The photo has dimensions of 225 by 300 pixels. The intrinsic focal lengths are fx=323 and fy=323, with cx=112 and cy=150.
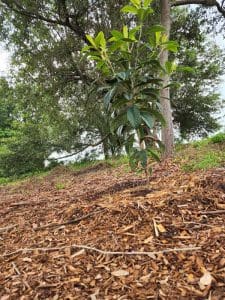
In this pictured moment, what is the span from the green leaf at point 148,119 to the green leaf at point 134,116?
56 millimetres

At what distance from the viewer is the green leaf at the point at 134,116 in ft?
7.25

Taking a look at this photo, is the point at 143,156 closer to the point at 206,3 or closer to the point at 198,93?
the point at 206,3

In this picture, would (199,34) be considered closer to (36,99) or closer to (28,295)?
(36,99)

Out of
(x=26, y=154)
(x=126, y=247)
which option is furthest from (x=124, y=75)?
(x=26, y=154)

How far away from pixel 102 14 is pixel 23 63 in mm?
2605

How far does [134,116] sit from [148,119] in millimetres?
106

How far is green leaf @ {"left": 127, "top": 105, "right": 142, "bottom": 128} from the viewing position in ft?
7.25

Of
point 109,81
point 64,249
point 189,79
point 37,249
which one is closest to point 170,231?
point 64,249

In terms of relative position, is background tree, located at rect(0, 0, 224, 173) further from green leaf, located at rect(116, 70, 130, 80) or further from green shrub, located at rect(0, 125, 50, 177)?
green leaf, located at rect(116, 70, 130, 80)

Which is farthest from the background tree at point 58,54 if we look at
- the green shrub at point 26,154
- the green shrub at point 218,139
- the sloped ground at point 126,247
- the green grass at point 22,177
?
A: the sloped ground at point 126,247

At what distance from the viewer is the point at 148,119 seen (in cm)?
227

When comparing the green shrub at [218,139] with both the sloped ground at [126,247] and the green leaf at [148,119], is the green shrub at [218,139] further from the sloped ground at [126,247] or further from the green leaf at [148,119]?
the green leaf at [148,119]

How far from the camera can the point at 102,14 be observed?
283 inches

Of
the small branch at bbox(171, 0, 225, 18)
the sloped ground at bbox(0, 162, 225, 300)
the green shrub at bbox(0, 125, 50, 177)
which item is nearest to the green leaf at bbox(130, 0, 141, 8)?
the sloped ground at bbox(0, 162, 225, 300)
